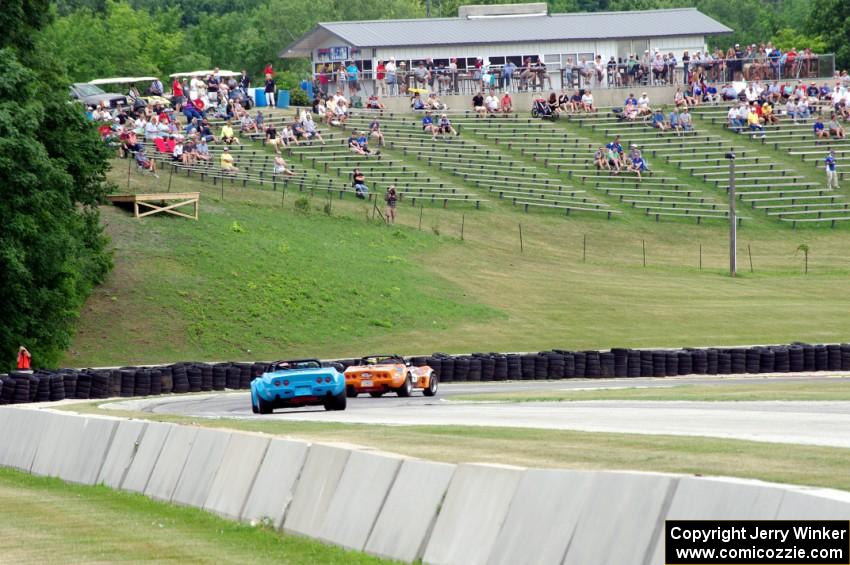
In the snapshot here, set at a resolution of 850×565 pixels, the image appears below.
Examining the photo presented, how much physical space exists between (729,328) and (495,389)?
16.1 meters

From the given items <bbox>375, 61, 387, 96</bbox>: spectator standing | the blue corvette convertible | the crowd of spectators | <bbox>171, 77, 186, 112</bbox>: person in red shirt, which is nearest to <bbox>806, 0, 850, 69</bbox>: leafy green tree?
the crowd of spectators

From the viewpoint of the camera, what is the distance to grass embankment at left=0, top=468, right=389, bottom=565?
1091cm

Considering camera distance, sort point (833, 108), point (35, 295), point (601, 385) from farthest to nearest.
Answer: point (833, 108)
point (35, 295)
point (601, 385)

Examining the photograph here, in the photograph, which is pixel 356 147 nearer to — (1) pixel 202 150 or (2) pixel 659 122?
(1) pixel 202 150

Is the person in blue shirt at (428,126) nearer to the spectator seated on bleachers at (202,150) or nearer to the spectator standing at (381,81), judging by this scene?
the spectator standing at (381,81)

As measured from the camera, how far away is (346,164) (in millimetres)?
66125

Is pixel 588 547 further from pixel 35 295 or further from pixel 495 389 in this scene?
pixel 35 295

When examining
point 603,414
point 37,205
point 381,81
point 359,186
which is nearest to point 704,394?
point 603,414

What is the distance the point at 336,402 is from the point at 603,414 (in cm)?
668

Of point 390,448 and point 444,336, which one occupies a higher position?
point 390,448

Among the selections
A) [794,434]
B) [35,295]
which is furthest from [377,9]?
[794,434]

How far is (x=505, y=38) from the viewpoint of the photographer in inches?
3332

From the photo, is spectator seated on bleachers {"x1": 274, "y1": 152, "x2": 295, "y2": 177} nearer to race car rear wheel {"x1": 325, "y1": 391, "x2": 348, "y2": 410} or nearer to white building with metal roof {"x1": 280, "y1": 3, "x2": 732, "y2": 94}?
white building with metal roof {"x1": 280, "y1": 3, "x2": 732, "y2": 94}

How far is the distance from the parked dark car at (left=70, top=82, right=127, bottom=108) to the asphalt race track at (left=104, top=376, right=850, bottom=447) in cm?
3599
